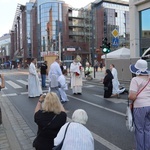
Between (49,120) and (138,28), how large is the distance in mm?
21013

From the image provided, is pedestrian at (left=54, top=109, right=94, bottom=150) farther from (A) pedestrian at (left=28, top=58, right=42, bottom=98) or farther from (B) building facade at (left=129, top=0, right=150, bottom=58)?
(B) building facade at (left=129, top=0, right=150, bottom=58)

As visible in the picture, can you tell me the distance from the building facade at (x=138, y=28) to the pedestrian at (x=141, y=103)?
747 inches

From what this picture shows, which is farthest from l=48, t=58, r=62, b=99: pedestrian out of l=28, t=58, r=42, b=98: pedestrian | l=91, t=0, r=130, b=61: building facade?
l=91, t=0, r=130, b=61: building facade

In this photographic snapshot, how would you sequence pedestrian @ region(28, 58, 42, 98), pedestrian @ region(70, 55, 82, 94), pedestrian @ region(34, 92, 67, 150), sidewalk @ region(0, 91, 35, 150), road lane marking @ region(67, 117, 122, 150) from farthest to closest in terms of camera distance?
pedestrian @ region(70, 55, 82, 94) < pedestrian @ region(28, 58, 42, 98) < sidewalk @ region(0, 91, 35, 150) < road lane marking @ region(67, 117, 122, 150) < pedestrian @ region(34, 92, 67, 150)

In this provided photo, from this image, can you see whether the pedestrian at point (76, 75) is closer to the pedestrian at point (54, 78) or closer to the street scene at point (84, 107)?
the street scene at point (84, 107)

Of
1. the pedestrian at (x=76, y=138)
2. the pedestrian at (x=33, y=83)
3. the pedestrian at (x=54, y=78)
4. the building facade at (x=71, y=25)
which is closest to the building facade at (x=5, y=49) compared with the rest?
the building facade at (x=71, y=25)

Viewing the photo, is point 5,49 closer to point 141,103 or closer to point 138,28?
point 138,28

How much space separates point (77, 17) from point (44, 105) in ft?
283

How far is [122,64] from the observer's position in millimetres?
22453

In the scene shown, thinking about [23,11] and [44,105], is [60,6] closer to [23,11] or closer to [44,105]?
[23,11]

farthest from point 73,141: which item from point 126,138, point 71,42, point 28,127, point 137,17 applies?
point 71,42

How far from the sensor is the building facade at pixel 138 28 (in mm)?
22781

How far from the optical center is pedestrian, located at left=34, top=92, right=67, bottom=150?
3.81 metres

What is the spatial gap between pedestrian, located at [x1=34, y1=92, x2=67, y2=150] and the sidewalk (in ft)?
4.61
